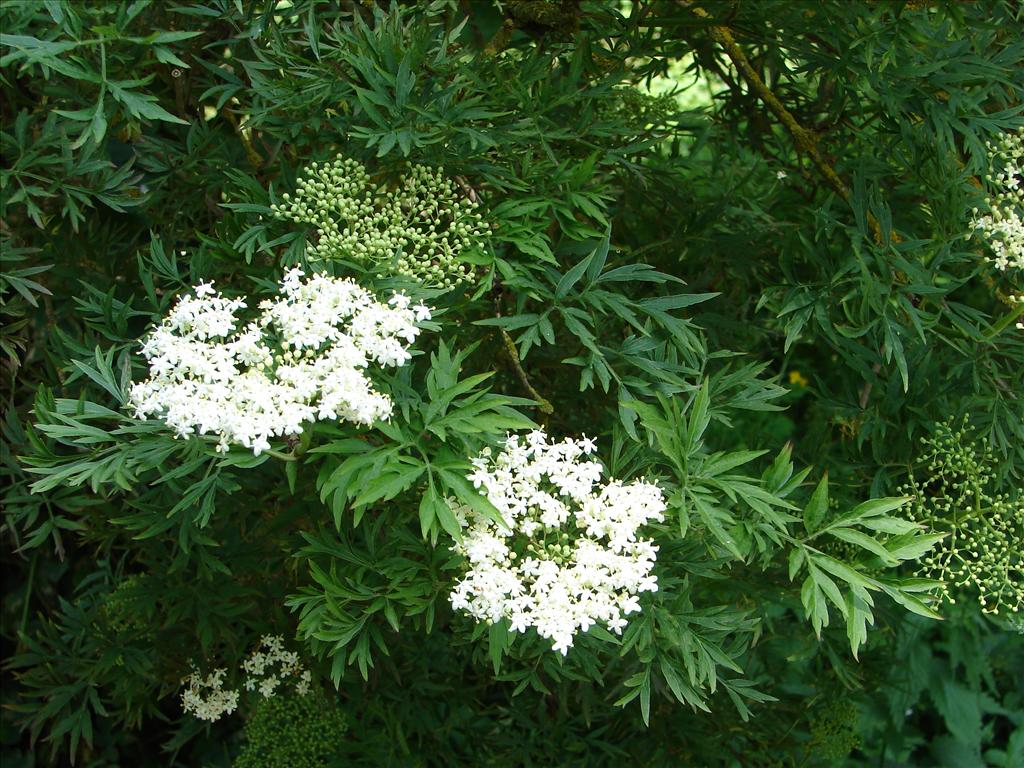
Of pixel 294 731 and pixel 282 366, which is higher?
pixel 282 366

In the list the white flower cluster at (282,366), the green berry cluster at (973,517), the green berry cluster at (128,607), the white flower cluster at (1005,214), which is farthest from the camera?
the green berry cluster at (128,607)

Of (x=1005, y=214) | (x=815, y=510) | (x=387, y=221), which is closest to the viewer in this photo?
(x=815, y=510)

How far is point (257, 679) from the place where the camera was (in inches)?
106

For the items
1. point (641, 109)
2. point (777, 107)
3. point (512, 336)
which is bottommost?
point (512, 336)

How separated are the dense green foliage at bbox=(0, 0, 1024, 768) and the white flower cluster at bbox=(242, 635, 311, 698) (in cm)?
5

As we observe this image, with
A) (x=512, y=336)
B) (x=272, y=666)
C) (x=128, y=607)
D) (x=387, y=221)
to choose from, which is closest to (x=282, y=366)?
(x=387, y=221)

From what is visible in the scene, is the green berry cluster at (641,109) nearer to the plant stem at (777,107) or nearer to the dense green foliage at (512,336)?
the dense green foliage at (512,336)

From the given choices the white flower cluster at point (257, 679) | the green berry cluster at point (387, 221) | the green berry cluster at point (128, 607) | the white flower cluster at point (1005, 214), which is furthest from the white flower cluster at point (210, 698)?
the white flower cluster at point (1005, 214)

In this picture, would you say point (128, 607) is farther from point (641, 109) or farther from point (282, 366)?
point (641, 109)

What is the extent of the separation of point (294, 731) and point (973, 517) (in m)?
1.74

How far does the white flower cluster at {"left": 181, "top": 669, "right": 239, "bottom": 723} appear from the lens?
8.79 ft

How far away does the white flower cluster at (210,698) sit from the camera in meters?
2.68

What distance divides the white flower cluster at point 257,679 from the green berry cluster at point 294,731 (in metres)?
0.04

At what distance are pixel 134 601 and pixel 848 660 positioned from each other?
2147mm
